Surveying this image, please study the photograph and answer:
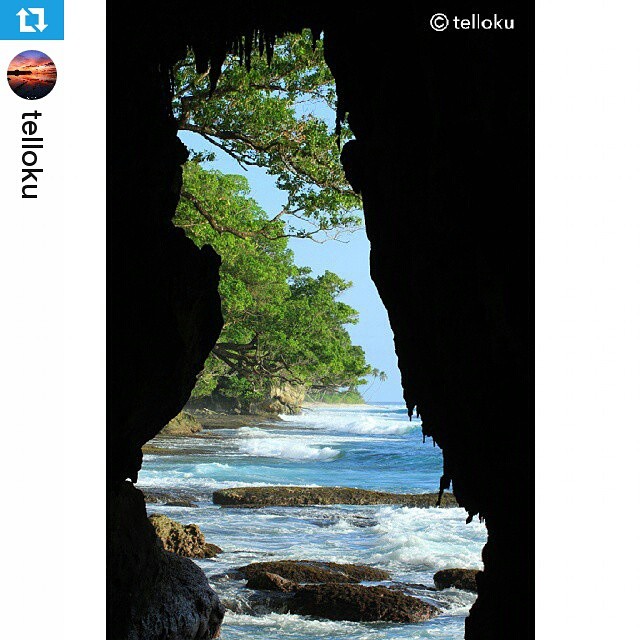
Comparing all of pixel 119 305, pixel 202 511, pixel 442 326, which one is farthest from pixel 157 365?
pixel 202 511

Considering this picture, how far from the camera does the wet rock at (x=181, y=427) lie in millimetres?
31875

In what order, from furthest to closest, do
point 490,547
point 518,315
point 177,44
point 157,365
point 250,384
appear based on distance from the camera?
1. point 250,384
2. point 157,365
3. point 177,44
4. point 490,547
5. point 518,315

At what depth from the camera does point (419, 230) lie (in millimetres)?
4512

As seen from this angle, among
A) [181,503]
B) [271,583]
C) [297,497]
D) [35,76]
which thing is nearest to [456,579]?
[271,583]

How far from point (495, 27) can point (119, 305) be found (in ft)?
8.91

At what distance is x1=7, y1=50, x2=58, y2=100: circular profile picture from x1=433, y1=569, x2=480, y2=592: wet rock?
970 centimetres

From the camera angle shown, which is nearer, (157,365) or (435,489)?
(157,365)

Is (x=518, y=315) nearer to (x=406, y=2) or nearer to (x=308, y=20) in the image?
(x=406, y=2)

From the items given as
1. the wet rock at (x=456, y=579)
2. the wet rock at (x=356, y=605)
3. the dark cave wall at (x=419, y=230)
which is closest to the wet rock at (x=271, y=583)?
the wet rock at (x=356, y=605)

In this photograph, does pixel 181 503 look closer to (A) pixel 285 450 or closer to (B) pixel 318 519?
(B) pixel 318 519

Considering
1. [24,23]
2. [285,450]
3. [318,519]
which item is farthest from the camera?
[285,450]

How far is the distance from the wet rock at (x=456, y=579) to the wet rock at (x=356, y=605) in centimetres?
121

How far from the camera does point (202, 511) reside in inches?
730

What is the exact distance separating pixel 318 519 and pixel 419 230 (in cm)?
1411
